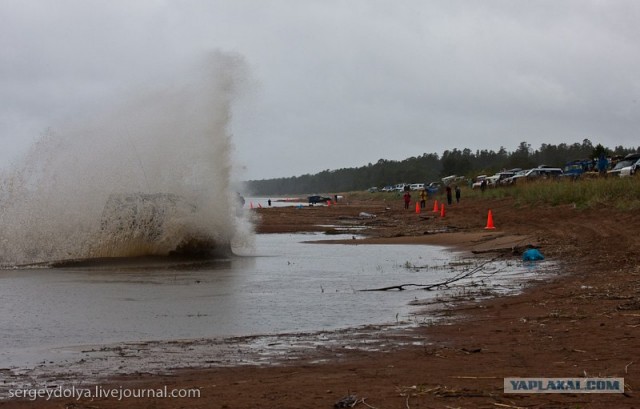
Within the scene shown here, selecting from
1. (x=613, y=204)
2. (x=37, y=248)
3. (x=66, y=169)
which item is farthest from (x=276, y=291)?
(x=613, y=204)

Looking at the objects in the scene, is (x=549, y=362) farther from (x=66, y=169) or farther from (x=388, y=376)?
(x=66, y=169)

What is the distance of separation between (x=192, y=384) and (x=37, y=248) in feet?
52.9

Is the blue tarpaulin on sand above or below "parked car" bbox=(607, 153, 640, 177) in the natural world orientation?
below
